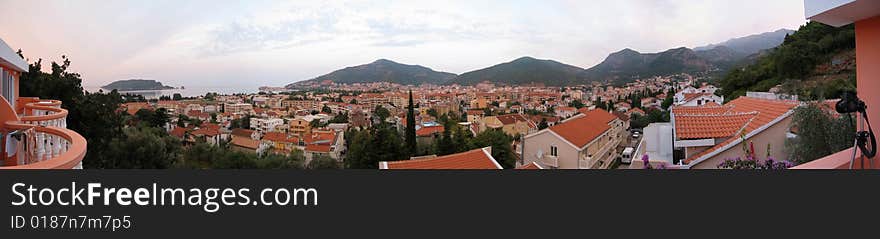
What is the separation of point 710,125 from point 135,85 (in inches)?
404

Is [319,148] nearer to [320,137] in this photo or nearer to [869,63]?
[320,137]

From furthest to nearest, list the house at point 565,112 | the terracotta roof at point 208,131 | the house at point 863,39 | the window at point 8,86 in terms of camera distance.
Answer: the terracotta roof at point 208,131 < the house at point 565,112 < the window at point 8,86 < the house at point 863,39

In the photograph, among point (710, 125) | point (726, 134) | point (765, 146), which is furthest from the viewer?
point (710, 125)

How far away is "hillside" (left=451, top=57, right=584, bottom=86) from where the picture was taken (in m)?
7.95

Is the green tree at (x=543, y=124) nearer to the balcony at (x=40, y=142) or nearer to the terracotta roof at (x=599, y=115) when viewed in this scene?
the terracotta roof at (x=599, y=115)

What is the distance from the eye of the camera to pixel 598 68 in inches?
314

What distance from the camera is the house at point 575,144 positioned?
575 centimetres

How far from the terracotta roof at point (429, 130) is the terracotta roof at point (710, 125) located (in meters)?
3.24

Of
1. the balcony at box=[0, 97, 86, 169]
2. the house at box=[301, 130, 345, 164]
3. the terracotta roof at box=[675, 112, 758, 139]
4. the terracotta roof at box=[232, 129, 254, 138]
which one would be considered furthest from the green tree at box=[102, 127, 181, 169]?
the terracotta roof at box=[675, 112, 758, 139]

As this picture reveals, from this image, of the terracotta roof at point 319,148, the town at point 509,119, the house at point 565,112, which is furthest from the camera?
the terracotta roof at point 319,148

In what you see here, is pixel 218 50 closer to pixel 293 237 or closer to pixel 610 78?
pixel 610 78

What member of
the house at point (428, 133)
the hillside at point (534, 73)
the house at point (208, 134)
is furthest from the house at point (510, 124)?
the house at point (208, 134)

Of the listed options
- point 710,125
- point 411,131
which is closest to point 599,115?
point 710,125

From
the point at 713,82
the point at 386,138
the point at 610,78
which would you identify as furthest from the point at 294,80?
the point at 713,82
